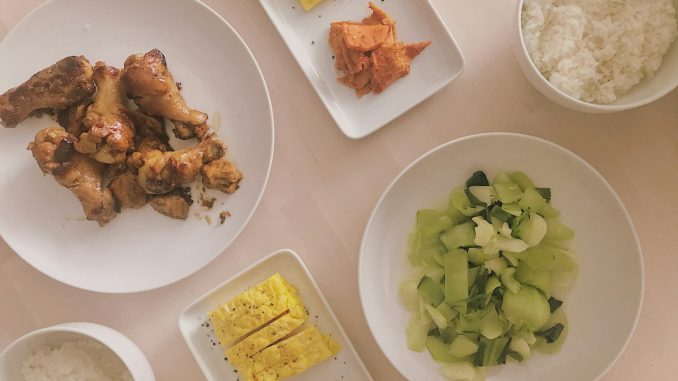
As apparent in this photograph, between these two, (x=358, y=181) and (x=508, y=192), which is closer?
(x=508, y=192)

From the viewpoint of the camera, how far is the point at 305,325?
142cm

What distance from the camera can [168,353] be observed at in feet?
4.76

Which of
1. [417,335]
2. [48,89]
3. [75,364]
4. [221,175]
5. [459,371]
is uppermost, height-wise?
[48,89]

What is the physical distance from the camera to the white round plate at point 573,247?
1.33 meters

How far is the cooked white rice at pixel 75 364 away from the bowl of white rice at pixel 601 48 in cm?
122

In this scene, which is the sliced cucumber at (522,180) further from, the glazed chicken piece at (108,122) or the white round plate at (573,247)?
the glazed chicken piece at (108,122)

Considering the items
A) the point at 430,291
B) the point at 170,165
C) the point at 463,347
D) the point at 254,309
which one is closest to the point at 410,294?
the point at 430,291

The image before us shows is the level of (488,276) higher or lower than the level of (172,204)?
lower

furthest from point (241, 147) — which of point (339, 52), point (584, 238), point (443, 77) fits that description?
point (584, 238)

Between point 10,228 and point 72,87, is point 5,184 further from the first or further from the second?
point 72,87

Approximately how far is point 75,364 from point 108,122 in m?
0.58

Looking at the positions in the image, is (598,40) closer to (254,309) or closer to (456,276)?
(456,276)

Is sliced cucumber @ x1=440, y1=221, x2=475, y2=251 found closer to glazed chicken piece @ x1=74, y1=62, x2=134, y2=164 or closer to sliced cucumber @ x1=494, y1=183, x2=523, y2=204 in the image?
sliced cucumber @ x1=494, y1=183, x2=523, y2=204

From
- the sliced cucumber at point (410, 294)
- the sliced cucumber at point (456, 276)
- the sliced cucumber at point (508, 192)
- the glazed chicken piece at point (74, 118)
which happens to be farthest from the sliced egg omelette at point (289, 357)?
the glazed chicken piece at point (74, 118)
